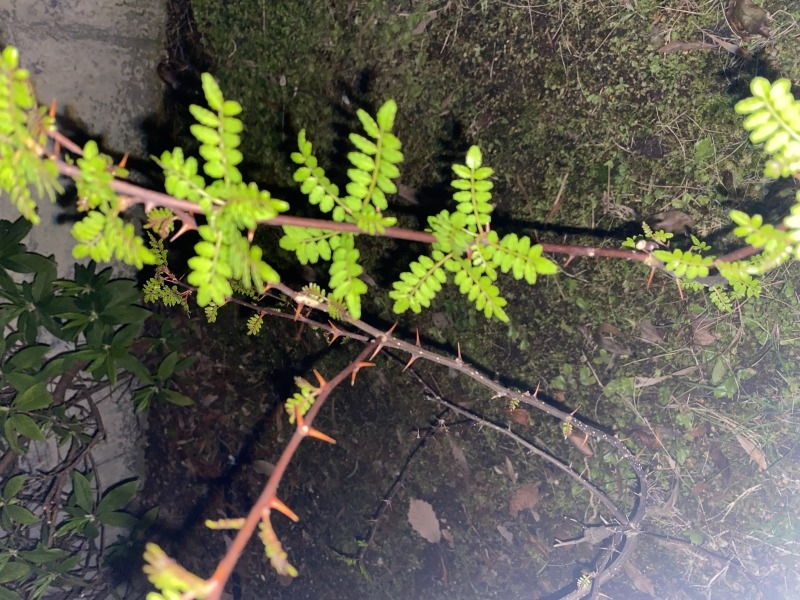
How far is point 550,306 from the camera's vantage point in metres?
2.42

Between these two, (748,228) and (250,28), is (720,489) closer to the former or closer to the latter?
(748,228)

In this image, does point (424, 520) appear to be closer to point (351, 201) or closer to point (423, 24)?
point (351, 201)

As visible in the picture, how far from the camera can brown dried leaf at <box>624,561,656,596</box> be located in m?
2.52

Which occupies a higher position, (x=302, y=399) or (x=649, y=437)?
(x=302, y=399)

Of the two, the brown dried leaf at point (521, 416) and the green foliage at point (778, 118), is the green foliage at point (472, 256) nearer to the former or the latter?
the green foliage at point (778, 118)

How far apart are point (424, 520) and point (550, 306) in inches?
49.4

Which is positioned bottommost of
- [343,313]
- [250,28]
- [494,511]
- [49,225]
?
[494,511]

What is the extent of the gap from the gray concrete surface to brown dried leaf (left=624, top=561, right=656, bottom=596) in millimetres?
2832

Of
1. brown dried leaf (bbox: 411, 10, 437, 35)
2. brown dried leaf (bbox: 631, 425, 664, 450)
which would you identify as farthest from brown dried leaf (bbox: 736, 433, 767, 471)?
brown dried leaf (bbox: 411, 10, 437, 35)

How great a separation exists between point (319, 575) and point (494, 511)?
1.09 m

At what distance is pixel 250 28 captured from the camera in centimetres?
262

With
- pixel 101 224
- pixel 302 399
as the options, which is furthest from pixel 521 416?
pixel 101 224

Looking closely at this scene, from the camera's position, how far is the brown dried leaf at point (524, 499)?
258cm

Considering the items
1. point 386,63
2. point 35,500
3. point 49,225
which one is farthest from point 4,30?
point 35,500
